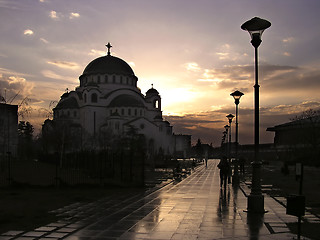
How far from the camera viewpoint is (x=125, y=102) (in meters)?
87.9

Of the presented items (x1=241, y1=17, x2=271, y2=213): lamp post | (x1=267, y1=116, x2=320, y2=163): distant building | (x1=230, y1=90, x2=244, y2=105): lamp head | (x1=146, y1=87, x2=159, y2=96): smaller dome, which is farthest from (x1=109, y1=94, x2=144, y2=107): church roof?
(x1=241, y1=17, x2=271, y2=213): lamp post

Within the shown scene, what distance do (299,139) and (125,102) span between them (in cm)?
4506

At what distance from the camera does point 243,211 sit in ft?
37.4

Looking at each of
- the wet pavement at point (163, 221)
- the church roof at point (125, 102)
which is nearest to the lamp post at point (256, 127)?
the wet pavement at point (163, 221)

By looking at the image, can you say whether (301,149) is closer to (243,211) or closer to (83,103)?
(243,211)

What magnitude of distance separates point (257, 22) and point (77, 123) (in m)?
79.5

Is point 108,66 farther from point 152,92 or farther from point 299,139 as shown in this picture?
point 299,139

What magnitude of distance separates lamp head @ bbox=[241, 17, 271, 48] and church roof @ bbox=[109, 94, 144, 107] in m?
76.5

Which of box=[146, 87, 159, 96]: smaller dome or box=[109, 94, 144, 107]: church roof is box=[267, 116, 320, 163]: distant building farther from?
box=[146, 87, 159, 96]: smaller dome

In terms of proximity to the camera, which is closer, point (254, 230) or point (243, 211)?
point (254, 230)

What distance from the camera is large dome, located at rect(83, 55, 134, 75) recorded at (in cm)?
9188

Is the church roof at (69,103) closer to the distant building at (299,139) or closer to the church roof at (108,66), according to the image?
the church roof at (108,66)

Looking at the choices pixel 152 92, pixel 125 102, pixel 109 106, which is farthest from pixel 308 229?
pixel 152 92

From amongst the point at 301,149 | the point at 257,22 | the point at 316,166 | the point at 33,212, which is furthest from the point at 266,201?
the point at 301,149
